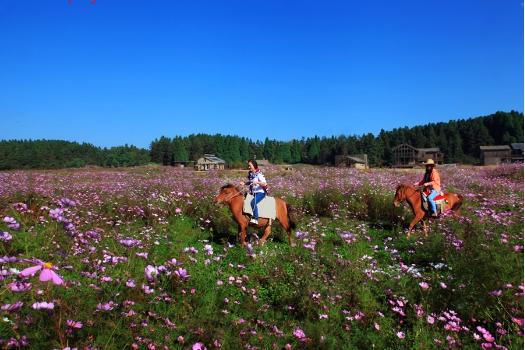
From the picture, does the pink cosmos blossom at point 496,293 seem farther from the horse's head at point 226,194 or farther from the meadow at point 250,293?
the horse's head at point 226,194

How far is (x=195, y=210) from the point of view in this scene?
37.7 ft

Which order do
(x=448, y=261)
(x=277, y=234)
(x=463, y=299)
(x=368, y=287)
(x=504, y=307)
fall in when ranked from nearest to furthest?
(x=504, y=307) → (x=463, y=299) → (x=368, y=287) → (x=448, y=261) → (x=277, y=234)

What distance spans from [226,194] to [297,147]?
13917 cm

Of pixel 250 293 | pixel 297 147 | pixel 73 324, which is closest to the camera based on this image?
pixel 73 324

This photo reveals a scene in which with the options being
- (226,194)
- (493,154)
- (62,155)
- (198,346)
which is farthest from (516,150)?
(62,155)

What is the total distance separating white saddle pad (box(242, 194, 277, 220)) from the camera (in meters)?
8.73

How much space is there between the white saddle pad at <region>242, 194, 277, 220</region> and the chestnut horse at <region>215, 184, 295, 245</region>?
0.13 metres

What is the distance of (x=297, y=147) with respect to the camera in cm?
14675

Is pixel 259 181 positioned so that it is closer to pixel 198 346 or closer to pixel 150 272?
pixel 150 272

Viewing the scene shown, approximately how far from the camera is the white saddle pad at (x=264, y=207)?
344 inches

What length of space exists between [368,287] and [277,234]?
4.32 metres

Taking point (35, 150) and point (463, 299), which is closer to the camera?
point (463, 299)

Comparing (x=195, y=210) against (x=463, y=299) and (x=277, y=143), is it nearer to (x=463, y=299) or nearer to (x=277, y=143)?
(x=463, y=299)

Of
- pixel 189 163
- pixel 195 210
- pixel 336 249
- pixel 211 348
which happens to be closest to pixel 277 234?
pixel 336 249
